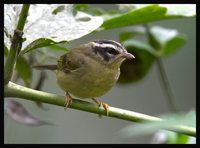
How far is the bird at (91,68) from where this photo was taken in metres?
2.47

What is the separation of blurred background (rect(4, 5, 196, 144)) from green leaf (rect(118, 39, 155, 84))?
1714 millimetres

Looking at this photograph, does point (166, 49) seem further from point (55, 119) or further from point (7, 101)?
point (55, 119)

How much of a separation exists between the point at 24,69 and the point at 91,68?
20.4 inches

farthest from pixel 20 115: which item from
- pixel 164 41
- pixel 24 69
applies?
pixel 164 41

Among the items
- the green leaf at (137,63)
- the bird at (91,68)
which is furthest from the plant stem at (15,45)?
the green leaf at (137,63)

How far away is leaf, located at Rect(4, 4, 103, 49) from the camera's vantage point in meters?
1.49

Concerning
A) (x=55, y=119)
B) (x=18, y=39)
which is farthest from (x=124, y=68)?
(x=55, y=119)

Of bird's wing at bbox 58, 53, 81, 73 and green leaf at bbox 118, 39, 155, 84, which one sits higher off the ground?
green leaf at bbox 118, 39, 155, 84

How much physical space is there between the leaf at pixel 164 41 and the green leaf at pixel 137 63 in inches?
3.1

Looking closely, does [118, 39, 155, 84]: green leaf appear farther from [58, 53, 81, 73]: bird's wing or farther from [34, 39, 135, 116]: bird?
[58, 53, 81, 73]: bird's wing

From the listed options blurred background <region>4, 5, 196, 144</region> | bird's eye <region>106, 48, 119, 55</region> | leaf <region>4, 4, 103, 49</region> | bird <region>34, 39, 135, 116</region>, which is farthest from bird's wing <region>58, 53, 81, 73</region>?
blurred background <region>4, 5, 196, 144</region>

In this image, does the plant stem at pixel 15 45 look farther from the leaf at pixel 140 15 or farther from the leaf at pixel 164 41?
the leaf at pixel 164 41

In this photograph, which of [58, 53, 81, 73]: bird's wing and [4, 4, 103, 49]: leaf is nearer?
[4, 4, 103, 49]: leaf

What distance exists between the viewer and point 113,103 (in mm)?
5688
